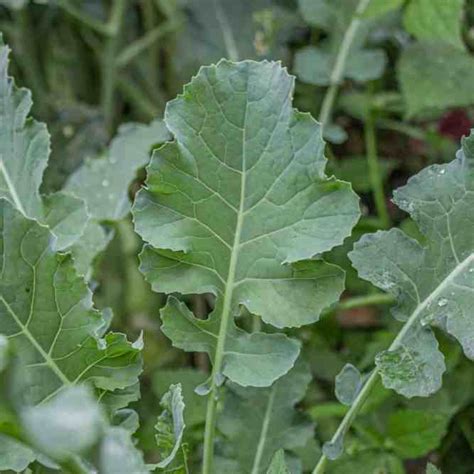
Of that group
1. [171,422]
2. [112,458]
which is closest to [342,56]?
[171,422]

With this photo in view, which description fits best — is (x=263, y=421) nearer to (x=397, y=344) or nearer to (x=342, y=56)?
(x=397, y=344)

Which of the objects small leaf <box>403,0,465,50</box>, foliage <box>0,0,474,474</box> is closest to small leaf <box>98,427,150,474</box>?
foliage <box>0,0,474,474</box>

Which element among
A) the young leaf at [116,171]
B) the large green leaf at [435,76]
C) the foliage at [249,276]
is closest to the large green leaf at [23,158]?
the foliage at [249,276]

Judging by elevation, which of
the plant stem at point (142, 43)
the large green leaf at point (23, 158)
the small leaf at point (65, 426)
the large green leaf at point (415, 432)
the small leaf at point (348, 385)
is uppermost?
the small leaf at point (65, 426)

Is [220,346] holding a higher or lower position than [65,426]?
lower

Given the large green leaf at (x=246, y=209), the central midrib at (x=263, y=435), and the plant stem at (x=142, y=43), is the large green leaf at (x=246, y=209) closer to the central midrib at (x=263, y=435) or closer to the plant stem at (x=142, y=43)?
the central midrib at (x=263, y=435)
